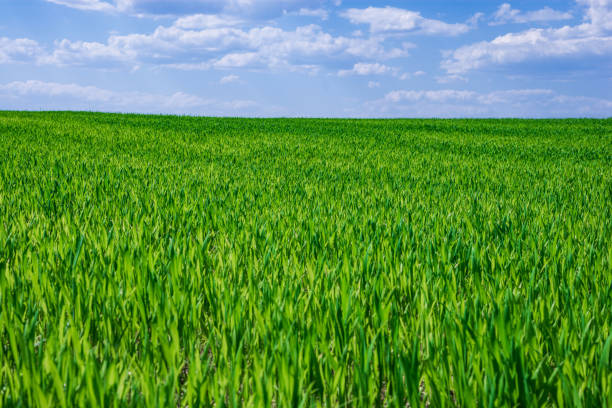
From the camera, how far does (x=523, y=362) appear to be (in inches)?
51.9

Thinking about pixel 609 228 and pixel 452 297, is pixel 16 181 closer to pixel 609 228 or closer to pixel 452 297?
pixel 452 297

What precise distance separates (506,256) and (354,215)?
1.27 meters

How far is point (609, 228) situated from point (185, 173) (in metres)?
4.82

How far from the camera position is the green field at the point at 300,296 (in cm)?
126

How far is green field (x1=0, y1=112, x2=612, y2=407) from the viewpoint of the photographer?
126 centimetres

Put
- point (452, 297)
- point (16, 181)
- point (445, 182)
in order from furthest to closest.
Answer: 1. point (445, 182)
2. point (16, 181)
3. point (452, 297)

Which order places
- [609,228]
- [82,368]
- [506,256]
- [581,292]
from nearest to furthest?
[82,368], [581,292], [506,256], [609,228]

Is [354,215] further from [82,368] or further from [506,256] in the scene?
[82,368]

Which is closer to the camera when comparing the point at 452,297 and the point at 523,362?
the point at 523,362

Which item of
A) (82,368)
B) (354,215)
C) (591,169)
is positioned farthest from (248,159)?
(82,368)

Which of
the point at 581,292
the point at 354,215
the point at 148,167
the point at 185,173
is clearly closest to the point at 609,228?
the point at 581,292

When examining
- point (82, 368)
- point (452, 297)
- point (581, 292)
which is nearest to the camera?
point (82, 368)

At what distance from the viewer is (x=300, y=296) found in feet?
5.98

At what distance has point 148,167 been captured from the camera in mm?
6715
